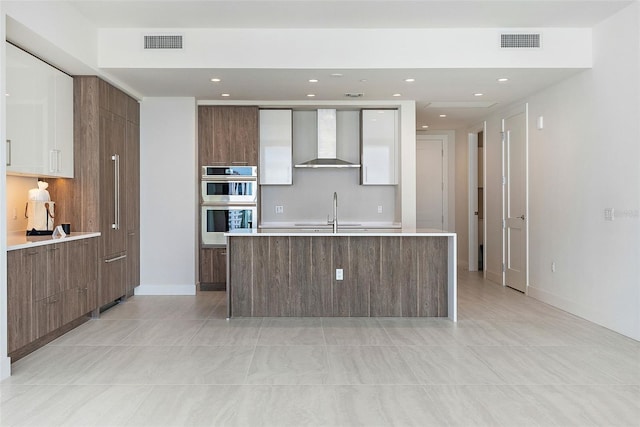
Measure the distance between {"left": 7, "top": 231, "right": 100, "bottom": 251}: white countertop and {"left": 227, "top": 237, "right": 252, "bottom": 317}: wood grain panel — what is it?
1.38 m

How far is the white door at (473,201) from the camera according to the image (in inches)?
333

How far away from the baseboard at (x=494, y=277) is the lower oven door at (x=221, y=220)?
11.7 ft

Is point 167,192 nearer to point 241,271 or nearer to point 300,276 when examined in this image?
point 241,271

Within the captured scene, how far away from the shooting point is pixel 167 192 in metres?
6.29

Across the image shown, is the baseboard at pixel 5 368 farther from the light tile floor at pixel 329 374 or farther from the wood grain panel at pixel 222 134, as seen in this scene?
the wood grain panel at pixel 222 134

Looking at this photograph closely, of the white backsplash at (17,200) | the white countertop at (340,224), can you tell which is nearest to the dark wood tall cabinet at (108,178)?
the white backsplash at (17,200)

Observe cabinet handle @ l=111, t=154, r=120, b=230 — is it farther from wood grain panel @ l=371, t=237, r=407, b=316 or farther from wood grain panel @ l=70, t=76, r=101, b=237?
wood grain panel @ l=371, t=237, r=407, b=316

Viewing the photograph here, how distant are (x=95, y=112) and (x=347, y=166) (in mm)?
3261

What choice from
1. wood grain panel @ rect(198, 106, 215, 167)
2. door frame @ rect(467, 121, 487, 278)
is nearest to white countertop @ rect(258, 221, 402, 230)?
wood grain panel @ rect(198, 106, 215, 167)

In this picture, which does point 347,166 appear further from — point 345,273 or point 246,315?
point 246,315

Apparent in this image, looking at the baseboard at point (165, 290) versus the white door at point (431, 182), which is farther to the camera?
the white door at point (431, 182)

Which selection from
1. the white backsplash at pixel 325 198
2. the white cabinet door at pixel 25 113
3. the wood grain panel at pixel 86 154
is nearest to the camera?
the white cabinet door at pixel 25 113

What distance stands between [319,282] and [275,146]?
100 inches

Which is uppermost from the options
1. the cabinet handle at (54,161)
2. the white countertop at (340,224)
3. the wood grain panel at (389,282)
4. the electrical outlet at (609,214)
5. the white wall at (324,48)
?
the white wall at (324,48)
